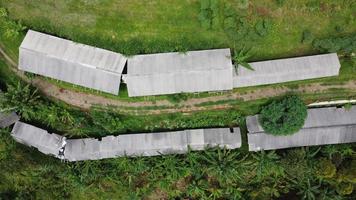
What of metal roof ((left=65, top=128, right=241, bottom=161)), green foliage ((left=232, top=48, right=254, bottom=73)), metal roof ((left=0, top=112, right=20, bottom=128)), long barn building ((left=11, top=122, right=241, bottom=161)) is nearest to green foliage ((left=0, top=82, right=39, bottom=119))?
metal roof ((left=0, top=112, right=20, bottom=128))

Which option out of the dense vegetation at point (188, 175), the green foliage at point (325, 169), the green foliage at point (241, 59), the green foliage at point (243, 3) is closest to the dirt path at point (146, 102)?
the green foliage at point (241, 59)

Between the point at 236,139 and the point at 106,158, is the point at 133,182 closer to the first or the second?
the point at 106,158

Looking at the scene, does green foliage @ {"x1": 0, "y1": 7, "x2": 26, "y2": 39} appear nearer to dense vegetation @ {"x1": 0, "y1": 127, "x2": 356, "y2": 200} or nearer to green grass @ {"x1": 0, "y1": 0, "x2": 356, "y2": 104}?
green grass @ {"x1": 0, "y1": 0, "x2": 356, "y2": 104}

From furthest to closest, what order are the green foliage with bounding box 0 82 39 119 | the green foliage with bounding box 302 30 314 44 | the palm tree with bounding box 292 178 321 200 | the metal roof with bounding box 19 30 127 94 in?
the palm tree with bounding box 292 178 321 200 → the green foliage with bounding box 0 82 39 119 → the metal roof with bounding box 19 30 127 94 → the green foliage with bounding box 302 30 314 44

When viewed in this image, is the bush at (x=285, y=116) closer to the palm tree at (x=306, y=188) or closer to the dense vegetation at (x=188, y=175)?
the dense vegetation at (x=188, y=175)

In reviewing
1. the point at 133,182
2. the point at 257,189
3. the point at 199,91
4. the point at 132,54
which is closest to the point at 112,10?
the point at 132,54

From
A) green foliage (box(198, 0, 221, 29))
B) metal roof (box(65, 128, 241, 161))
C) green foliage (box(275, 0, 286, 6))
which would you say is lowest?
metal roof (box(65, 128, 241, 161))
